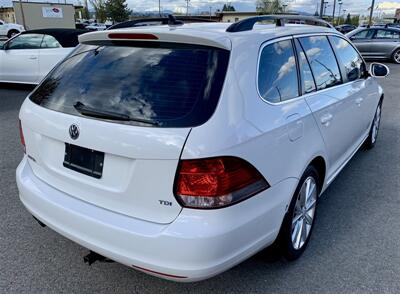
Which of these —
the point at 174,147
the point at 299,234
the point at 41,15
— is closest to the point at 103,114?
the point at 174,147

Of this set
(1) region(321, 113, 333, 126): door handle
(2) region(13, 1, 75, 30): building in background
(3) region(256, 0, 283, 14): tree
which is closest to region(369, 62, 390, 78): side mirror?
(1) region(321, 113, 333, 126): door handle

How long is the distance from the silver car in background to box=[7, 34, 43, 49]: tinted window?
14.5 m

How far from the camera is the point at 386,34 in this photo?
18.1 meters

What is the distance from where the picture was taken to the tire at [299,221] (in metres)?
2.62

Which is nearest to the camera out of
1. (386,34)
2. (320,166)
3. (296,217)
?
(296,217)

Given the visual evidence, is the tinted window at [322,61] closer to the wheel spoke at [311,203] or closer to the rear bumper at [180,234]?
the wheel spoke at [311,203]

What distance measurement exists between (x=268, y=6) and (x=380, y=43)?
165 ft

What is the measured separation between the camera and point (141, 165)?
2000mm

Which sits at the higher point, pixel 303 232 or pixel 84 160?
pixel 84 160

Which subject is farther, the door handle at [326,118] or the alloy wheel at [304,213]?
the door handle at [326,118]

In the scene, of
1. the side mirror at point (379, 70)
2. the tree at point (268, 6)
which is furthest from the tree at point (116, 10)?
the side mirror at point (379, 70)

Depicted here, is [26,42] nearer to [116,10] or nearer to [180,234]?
[180,234]

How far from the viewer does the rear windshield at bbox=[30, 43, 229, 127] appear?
2025 mm

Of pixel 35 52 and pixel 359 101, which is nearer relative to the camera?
pixel 359 101
